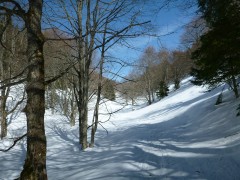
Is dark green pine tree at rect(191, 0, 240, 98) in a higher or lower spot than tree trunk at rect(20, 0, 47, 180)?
higher

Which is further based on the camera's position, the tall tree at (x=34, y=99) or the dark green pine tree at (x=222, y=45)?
the dark green pine tree at (x=222, y=45)

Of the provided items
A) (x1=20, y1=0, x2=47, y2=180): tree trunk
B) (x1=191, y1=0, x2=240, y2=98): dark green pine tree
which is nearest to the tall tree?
(x1=20, y1=0, x2=47, y2=180): tree trunk

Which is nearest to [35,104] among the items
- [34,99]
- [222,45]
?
[34,99]

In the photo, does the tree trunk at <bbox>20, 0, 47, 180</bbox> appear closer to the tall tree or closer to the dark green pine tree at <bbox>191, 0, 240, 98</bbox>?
the tall tree

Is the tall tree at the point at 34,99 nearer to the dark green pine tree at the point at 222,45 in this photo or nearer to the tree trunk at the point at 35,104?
the tree trunk at the point at 35,104

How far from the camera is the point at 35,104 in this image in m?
2.81

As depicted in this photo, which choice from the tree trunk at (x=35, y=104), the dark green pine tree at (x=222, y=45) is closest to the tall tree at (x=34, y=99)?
the tree trunk at (x=35, y=104)

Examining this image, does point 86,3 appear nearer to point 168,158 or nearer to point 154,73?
point 168,158

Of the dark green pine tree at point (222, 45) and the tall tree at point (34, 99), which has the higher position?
the dark green pine tree at point (222, 45)

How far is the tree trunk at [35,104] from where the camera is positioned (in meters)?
2.72

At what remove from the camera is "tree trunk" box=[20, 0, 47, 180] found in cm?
272

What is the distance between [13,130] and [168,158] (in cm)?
1278

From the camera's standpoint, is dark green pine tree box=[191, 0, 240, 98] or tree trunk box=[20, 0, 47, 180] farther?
dark green pine tree box=[191, 0, 240, 98]

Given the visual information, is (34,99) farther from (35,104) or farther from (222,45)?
(222,45)
